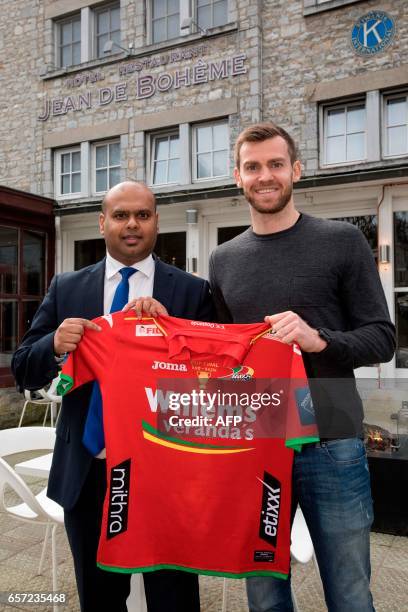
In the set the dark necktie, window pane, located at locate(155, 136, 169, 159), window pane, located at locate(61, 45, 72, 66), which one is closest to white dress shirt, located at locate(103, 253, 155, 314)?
the dark necktie

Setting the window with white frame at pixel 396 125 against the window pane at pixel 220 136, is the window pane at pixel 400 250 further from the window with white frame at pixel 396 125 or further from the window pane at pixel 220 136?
the window pane at pixel 220 136

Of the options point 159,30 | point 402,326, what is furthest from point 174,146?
point 402,326

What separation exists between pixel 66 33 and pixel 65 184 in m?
3.14

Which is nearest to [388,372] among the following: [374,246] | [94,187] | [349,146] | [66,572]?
[374,246]

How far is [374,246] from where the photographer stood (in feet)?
24.9

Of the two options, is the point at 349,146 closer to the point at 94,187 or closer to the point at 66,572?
the point at 94,187

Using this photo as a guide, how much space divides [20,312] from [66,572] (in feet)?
19.0

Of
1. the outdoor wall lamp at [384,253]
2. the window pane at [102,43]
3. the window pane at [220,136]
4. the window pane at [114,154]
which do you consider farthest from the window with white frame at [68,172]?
the outdoor wall lamp at [384,253]

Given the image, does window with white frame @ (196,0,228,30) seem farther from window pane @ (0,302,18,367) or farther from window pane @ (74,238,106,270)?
window pane @ (0,302,18,367)

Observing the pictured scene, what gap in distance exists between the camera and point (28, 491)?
2688 millimetres

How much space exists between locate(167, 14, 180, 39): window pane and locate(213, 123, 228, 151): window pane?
6.71 ft

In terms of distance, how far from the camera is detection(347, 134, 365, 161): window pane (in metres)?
8.23

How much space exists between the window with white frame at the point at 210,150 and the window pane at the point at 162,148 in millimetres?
653

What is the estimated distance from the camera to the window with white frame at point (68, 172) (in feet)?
35.7
